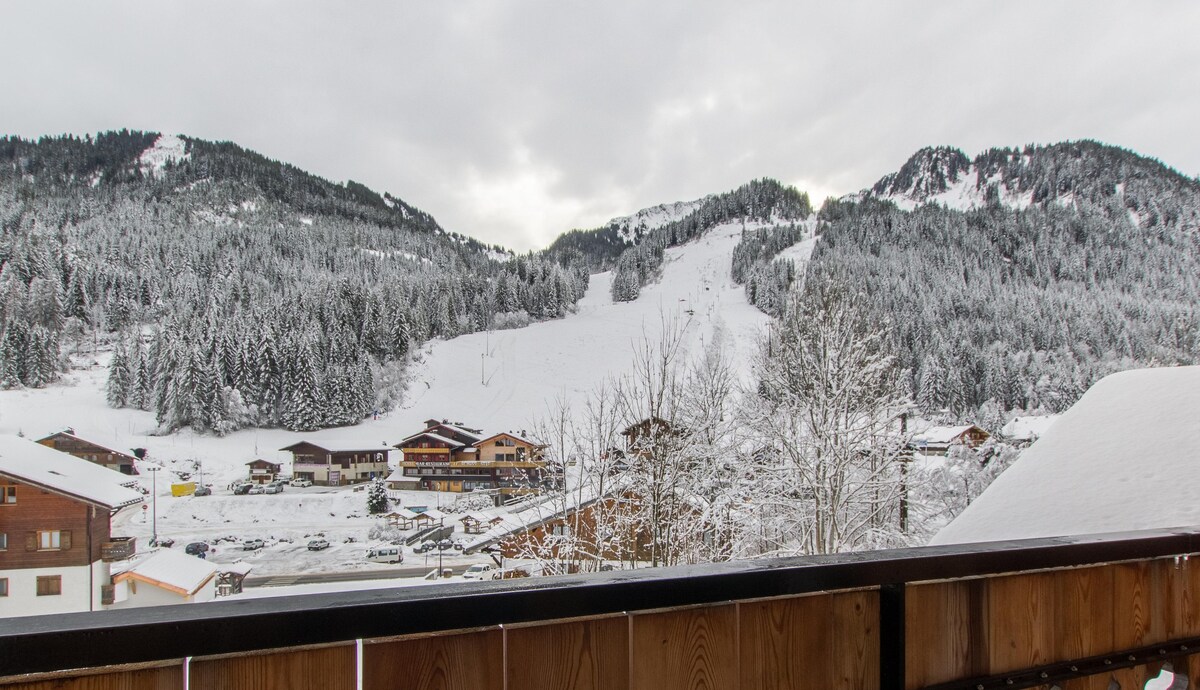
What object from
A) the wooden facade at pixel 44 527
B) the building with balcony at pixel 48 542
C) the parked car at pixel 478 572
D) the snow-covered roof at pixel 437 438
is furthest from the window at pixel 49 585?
the snow-covered roof at pixel 437 438

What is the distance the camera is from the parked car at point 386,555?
19.9 meters

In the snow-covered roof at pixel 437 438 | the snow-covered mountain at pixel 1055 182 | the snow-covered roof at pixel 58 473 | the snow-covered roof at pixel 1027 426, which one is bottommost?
the snow-covered roof at pixel 437 438

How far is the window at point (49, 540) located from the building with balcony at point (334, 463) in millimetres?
21737

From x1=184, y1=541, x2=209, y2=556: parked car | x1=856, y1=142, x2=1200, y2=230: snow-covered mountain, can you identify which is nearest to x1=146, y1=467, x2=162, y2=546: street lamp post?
x1=184, y1=541, x2=209, y2=556: parked car

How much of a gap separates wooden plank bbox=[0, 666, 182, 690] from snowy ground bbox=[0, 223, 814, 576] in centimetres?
887

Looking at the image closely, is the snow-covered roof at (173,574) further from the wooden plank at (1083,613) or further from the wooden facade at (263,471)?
the wooden facade at (263,471)

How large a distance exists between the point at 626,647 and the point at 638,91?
68.8ft

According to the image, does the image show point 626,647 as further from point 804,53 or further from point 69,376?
point 69,376

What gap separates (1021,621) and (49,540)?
A: 14929 mm

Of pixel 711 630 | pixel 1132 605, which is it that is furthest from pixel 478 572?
pixel 711 630

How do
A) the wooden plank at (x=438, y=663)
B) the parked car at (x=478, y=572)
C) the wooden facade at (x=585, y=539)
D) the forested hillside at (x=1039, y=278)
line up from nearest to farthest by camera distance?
the wooden plank at (x=438, y=663) → the wooden facade at (x=585, y=539) → the parked car at (x=478, y=572) → the forested hillside at (x=1039, y=278)

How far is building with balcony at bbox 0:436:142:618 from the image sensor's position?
33.9ft

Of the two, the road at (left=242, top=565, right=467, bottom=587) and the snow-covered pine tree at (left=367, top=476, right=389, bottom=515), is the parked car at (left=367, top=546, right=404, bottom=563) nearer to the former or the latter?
the road at (left=242, top=565, right=467, bottom=587)

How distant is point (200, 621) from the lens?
2.07 ft
